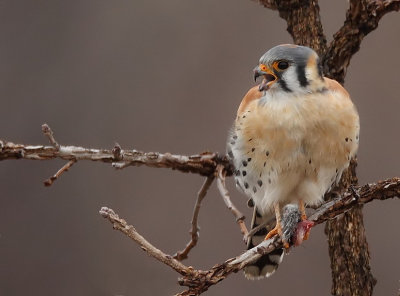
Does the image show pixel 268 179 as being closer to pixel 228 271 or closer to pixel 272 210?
pixel 272 210

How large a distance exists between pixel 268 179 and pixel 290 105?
226 millimetres

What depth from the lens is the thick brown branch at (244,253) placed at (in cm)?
135

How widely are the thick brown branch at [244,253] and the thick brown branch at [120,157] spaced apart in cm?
38

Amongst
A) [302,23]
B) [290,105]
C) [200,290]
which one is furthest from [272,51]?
[200,290]

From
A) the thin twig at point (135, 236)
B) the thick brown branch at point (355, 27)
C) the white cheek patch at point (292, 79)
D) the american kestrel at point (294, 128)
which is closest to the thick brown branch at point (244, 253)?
the thin twig at point (135, 236)

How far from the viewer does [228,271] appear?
1.47 metres

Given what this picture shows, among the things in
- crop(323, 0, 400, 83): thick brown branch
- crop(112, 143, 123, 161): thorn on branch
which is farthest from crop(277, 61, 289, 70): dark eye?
crop(112, 143, 123, 161): thorn on branch

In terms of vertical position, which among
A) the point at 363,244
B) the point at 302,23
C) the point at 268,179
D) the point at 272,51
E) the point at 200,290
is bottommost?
the point at 200,290

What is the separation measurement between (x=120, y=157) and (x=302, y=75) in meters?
0.52

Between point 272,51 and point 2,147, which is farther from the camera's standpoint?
point 272,51

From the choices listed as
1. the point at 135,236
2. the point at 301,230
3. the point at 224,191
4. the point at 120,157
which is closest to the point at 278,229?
the point at 301,230

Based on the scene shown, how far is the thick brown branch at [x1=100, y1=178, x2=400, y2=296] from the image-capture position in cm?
135

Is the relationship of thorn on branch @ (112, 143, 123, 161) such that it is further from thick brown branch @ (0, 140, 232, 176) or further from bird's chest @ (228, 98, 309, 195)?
bird's chest @ (228, 98, 309, 195)

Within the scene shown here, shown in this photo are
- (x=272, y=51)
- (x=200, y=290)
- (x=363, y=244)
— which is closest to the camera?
(x=200, y=290)
